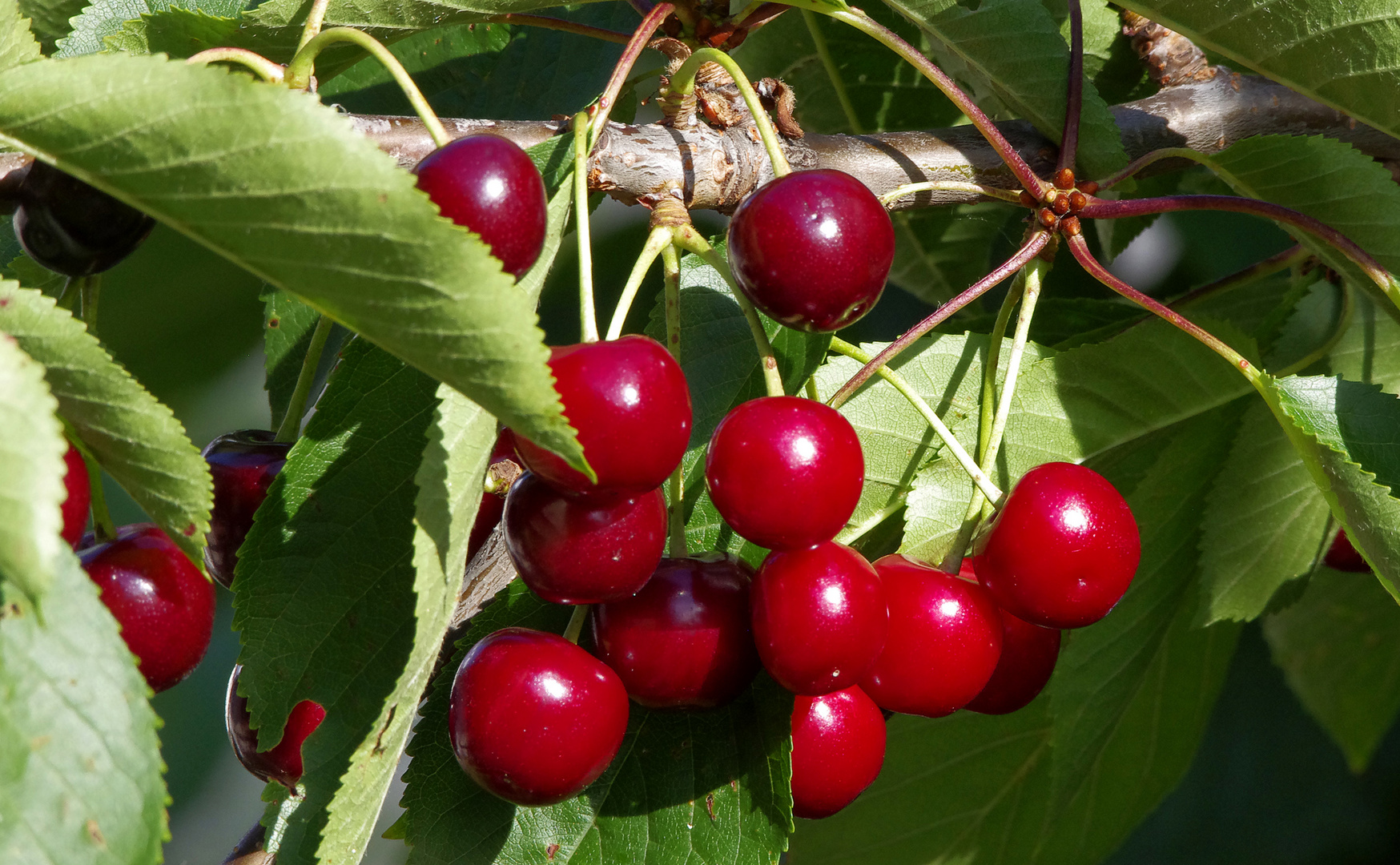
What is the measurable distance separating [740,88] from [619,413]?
0.37 m

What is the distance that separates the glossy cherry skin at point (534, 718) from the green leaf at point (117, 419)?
222 millimetres

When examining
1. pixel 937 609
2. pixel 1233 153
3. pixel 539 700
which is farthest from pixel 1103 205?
pixel 539 700

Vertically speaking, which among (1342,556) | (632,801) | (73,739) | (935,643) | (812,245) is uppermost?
(812,245)

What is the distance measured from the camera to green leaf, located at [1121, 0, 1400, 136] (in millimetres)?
1082

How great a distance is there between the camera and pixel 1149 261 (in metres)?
2.20

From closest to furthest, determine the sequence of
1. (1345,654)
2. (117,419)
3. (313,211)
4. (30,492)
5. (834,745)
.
Result: 1. (30,492)
2. (313,211)
3. (117,419)
4. (834,745)
5. (1345,654)

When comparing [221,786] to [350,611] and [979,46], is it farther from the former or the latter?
[979,46]

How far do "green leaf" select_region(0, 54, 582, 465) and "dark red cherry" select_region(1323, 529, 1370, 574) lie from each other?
51.3 inches

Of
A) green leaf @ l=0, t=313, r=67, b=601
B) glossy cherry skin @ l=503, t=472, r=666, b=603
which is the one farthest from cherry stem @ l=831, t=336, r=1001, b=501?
green leaf @ l=0, t=313, r=67, b=601

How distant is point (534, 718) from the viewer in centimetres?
81

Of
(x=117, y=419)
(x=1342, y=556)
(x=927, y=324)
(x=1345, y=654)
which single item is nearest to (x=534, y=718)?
(x=117, y=419)

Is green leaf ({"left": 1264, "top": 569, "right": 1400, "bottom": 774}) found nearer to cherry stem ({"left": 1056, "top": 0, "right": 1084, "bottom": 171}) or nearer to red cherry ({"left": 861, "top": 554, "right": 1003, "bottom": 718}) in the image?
cherry stem ({"left": 1056, "top": 0, "right": 1084, "bottom": 171})

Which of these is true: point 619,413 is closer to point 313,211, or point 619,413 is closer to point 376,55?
point 313,211

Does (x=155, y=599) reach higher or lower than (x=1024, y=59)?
lower
